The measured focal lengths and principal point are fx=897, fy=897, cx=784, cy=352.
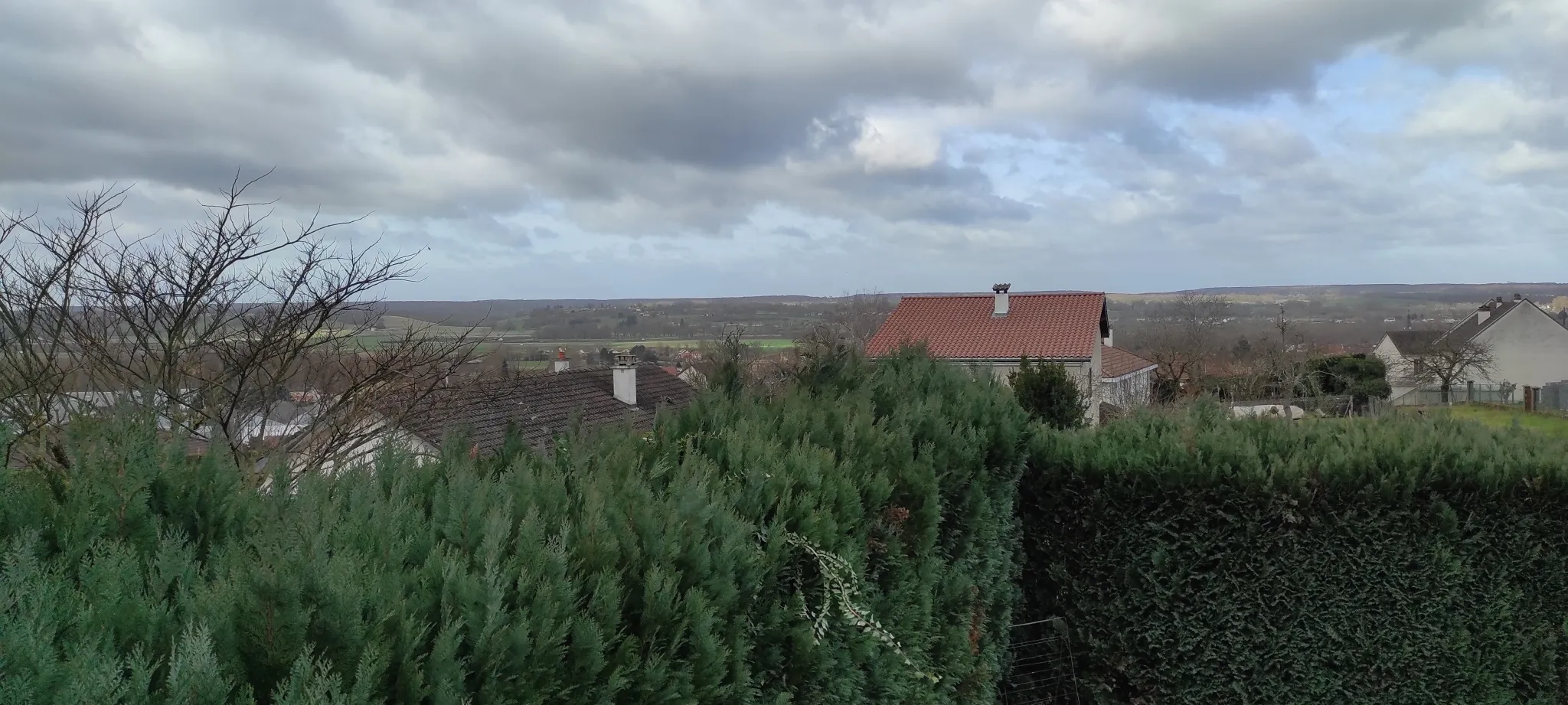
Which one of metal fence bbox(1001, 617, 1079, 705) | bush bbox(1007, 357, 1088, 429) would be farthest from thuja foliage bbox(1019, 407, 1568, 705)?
bush bbox(1007, 357, 1088, 429)

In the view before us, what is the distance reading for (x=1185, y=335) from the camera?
120ft

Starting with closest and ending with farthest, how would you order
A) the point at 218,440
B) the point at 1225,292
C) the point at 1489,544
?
the point at 218,440 < the point at 1489,544 < the point at 1225,292

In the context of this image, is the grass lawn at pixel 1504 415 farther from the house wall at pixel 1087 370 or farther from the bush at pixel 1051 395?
the bush at pixel 1051 395

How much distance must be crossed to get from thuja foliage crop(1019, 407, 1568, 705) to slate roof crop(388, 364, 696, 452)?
305 cm

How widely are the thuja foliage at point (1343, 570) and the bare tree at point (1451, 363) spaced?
3500 centimetres

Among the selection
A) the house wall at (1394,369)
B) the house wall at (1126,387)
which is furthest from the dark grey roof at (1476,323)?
the house wall at (1126,387)

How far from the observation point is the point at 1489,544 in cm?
518

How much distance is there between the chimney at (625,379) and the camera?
21.5 meters

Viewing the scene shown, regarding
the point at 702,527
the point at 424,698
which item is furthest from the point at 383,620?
the point at 702,527

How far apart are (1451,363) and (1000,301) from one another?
794 inches

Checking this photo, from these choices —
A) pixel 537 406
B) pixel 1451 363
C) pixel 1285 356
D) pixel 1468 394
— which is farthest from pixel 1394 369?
pixel 537 406

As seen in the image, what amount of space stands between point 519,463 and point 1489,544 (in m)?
5.58

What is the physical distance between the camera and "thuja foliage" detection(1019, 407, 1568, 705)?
5.14 metres

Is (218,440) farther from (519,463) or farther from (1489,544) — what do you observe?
(1489,544)
